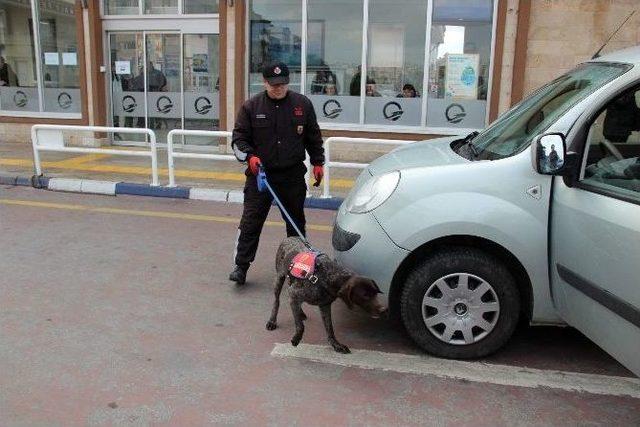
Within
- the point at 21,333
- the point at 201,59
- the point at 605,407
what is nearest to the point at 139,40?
the point at 201,59

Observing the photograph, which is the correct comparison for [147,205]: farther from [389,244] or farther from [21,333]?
[389,244]

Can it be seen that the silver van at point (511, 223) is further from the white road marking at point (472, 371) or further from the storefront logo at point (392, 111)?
the storefront logo at point (392, 111)

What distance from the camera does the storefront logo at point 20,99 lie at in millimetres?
13500

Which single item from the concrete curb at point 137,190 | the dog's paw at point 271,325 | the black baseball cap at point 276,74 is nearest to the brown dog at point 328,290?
the dog's paw at point 271,325

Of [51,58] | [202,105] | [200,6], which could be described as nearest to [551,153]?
[202,105]

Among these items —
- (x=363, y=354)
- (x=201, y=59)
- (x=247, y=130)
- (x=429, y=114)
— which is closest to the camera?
(x=363, y=354)

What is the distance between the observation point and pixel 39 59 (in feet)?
43.7

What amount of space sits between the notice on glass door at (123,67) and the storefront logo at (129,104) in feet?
1.78

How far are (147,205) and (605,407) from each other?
625cm

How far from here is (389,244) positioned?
349 centimetres

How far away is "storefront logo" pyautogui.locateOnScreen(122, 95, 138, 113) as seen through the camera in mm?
12984

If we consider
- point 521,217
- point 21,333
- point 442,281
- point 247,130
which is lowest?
point 21,333

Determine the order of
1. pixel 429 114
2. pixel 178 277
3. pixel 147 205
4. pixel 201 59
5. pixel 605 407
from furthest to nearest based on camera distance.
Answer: pixel 201 59
pixel 429 114
pixel 147 205
pixel 178 277
pixel 605 407

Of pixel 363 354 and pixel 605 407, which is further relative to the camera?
pixel 363 354
